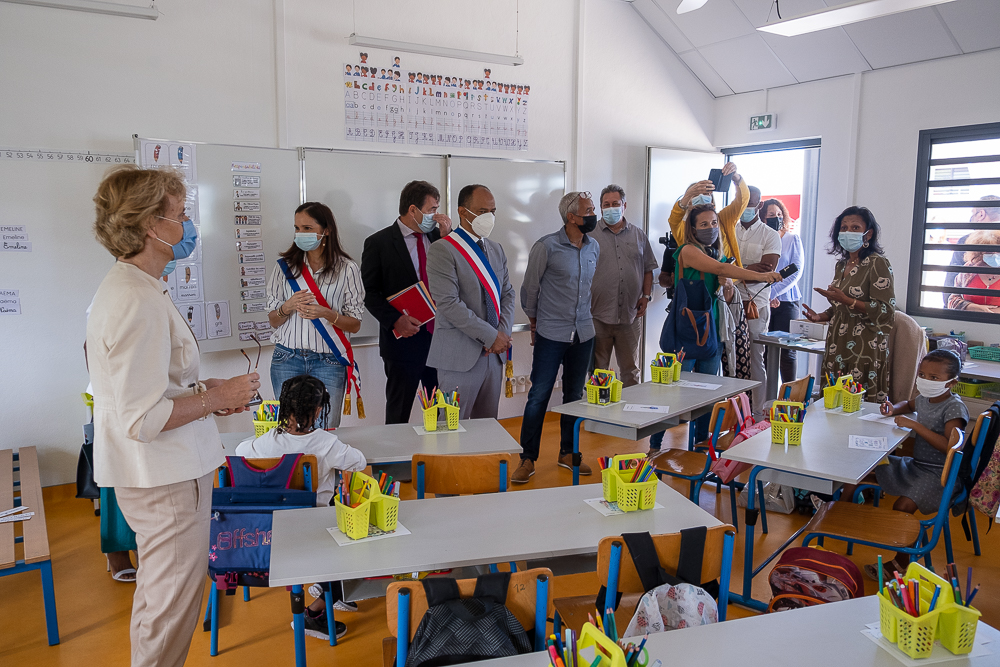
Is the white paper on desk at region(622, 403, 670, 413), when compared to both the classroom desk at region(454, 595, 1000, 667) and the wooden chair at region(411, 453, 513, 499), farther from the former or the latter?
the classroom desk at region(454, 595, 1000, 667)

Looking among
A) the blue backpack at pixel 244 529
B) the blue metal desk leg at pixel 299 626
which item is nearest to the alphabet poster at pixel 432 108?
the blue backpack at pixel 244 529

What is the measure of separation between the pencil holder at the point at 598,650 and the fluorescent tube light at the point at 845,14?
4.14 metres

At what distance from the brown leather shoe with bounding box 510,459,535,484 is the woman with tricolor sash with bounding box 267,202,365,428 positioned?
1286 millimetres

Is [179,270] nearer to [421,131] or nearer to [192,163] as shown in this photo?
[192,163]

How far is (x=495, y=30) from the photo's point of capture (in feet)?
18.2

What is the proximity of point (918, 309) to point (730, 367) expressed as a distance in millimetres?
1830

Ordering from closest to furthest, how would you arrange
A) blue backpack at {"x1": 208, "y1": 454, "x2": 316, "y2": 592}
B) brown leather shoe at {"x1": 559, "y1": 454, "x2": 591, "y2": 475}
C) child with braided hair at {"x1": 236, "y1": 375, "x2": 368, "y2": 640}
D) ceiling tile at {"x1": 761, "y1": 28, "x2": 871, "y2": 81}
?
blue backpack at {"x1": 208, "y1": 454, "x2": 316, "y2": 592}
child with braided hair at {"x1": 236, "y1": 375, "x2": 368, "y2": 640}
brown leather shoe at {"x1": 559, "y1": 454, "x2": 591, "y2": 475}
ceiling tile at {"x1": 761, "y1": 28, "x2": 871, "y2": 81}

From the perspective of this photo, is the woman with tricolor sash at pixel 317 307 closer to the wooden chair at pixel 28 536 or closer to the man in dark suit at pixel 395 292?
the man in dark suit at pixel 395 292

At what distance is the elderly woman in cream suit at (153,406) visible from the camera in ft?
5.82

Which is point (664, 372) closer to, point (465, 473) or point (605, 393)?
point (605, 393)

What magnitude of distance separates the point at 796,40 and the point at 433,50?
297 cm

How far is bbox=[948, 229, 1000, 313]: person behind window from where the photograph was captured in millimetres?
5047

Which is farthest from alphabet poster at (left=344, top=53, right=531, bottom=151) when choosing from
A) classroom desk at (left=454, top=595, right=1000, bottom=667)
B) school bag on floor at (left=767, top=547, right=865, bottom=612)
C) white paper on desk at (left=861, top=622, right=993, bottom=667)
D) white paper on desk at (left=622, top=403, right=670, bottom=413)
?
white paper on desk at (left=861, top=622, right=993, bottom=667)

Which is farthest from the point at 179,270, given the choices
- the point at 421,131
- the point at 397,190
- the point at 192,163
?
the point at 421,131
